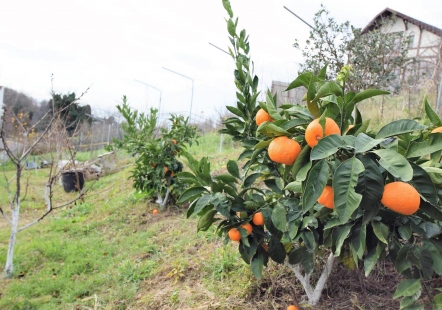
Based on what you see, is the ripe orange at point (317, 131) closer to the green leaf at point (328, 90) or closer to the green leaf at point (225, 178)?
the green leaf at point (328, 90)

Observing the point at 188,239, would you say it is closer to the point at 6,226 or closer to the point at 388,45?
the point at 6,226

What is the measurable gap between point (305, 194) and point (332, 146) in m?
0.17

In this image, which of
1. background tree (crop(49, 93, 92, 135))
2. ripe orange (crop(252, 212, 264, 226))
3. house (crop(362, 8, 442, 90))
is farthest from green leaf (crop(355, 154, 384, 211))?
house (crop(362, 8, 442, 90))

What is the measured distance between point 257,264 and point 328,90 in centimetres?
104

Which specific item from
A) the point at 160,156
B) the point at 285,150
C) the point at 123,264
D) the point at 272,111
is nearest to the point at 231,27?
the point at 272,111

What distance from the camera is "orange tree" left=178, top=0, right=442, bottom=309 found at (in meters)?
1.04

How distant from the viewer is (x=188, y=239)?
3854mm

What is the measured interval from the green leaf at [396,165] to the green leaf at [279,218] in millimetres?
695

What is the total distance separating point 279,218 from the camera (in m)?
1.61

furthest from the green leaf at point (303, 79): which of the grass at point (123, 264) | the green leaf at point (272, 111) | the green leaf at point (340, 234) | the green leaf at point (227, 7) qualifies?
the grass at point (123, 264)

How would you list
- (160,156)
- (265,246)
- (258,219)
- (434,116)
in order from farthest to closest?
(160,156) < (265,246) < (258,219) < (434,116)

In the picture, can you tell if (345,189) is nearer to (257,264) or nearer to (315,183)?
(315,183)

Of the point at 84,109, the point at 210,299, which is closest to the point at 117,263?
the point at 210,299

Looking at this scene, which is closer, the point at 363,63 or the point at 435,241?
the point at 435,241
